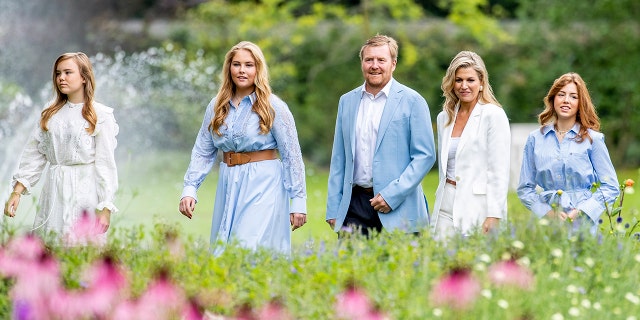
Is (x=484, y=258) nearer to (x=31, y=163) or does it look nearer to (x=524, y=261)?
(x=524, y=261)

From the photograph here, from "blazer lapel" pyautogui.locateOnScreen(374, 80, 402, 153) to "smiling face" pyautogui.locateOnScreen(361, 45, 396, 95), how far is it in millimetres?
83

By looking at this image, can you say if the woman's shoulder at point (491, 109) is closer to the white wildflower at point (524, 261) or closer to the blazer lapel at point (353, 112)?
the blazer lapel at point (353, 112)

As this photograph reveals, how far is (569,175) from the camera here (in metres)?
6.27

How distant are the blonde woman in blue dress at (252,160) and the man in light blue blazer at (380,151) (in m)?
0.27

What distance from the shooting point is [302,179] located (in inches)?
246

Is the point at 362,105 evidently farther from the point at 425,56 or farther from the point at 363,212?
the point at 425,56

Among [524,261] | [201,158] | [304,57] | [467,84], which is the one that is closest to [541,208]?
[467,84]

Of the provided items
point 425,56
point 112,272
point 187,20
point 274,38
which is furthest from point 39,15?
point 112,272

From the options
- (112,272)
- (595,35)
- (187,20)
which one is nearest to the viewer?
(112,272)

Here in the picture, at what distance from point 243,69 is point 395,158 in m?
0.93

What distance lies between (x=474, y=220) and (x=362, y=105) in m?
0.87

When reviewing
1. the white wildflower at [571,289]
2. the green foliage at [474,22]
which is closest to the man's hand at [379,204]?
the white wildflower at [571,289]

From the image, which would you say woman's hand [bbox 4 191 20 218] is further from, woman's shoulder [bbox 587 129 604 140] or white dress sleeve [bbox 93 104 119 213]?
woman's shoulder [bbox 587 129 604 140]

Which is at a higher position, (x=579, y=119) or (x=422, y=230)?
(x=579, y=119)
